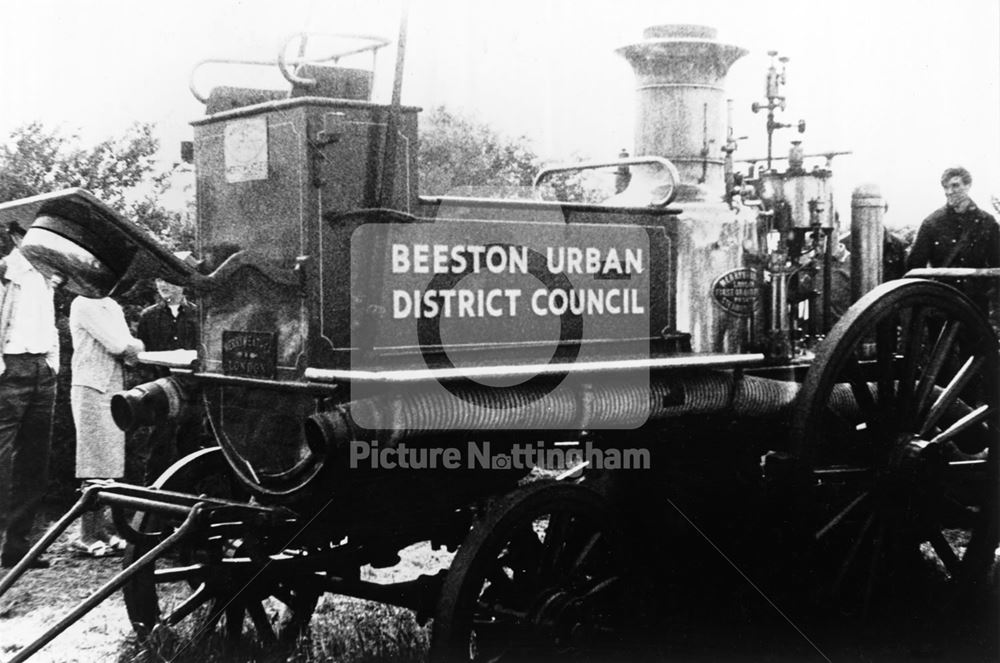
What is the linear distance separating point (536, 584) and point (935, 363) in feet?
6.60

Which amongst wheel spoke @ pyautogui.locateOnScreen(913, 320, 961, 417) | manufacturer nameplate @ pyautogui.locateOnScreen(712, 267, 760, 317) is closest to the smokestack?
manufacturer nameplate @ pyautogui.locateOnScreen(712, 267, 760, 317)

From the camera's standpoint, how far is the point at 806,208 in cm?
521

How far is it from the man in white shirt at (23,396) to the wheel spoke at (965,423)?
4438mm

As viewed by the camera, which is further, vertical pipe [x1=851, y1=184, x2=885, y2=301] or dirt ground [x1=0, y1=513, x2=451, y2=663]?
vertical pipe [x1=851, y1=184, x2=885, y2=301]

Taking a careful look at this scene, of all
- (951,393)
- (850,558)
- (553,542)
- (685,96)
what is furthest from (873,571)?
(685,96)

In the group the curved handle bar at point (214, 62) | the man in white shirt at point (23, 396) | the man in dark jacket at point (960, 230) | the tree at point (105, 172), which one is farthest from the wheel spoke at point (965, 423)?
the tree at point (105, 172)

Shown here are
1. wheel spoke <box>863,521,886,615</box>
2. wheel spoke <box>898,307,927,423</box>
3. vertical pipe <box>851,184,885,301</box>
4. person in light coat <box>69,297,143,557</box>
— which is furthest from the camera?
person in light coat <box>69,297,143,557</box>

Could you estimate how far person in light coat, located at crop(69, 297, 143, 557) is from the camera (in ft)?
20.0

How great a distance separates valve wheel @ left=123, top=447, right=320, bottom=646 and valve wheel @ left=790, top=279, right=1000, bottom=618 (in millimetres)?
2055

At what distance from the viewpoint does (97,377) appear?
615 cm

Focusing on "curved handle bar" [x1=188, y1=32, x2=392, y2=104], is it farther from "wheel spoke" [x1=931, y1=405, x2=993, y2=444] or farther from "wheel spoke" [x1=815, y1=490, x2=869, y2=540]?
"wheel spoke" [x1=931, y1=405, x2=993, y2=444]

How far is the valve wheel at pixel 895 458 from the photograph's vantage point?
446 cm

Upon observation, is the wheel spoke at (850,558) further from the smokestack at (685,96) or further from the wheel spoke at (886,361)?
the smokestack at (685,96)

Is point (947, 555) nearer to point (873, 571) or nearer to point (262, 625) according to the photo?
point (873, 571)
